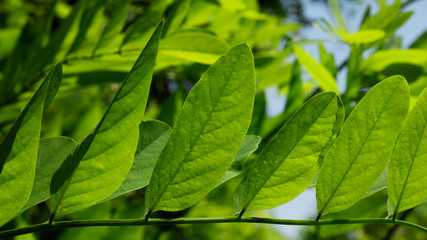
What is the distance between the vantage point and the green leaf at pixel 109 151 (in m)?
0.48

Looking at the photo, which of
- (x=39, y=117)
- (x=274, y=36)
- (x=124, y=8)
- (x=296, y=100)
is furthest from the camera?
(x=274, y=36)

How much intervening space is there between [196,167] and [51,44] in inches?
23.7

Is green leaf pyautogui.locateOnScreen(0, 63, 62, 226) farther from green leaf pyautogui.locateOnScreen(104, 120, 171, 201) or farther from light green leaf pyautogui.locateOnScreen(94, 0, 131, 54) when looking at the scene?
light green leaf pyautogui.locateOnScreen(94, 0, 131, 54)

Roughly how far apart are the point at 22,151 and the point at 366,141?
376 millimetres

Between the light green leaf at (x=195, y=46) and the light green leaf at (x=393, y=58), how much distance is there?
41 centimetres

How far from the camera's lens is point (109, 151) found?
504mm

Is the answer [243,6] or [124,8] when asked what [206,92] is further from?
[243,6]

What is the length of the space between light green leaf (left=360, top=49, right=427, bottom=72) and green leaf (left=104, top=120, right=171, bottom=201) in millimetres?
594

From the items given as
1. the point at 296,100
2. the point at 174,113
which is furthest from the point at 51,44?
the point at 296,100

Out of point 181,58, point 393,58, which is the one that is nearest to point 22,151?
point 181,58

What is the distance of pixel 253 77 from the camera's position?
0.49 metres

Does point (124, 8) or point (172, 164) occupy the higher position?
point (124, 8)

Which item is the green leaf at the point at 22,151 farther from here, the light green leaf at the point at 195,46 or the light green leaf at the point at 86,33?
the light green leaf at the point at 86,33

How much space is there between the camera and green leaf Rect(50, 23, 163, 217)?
1.59 ft
